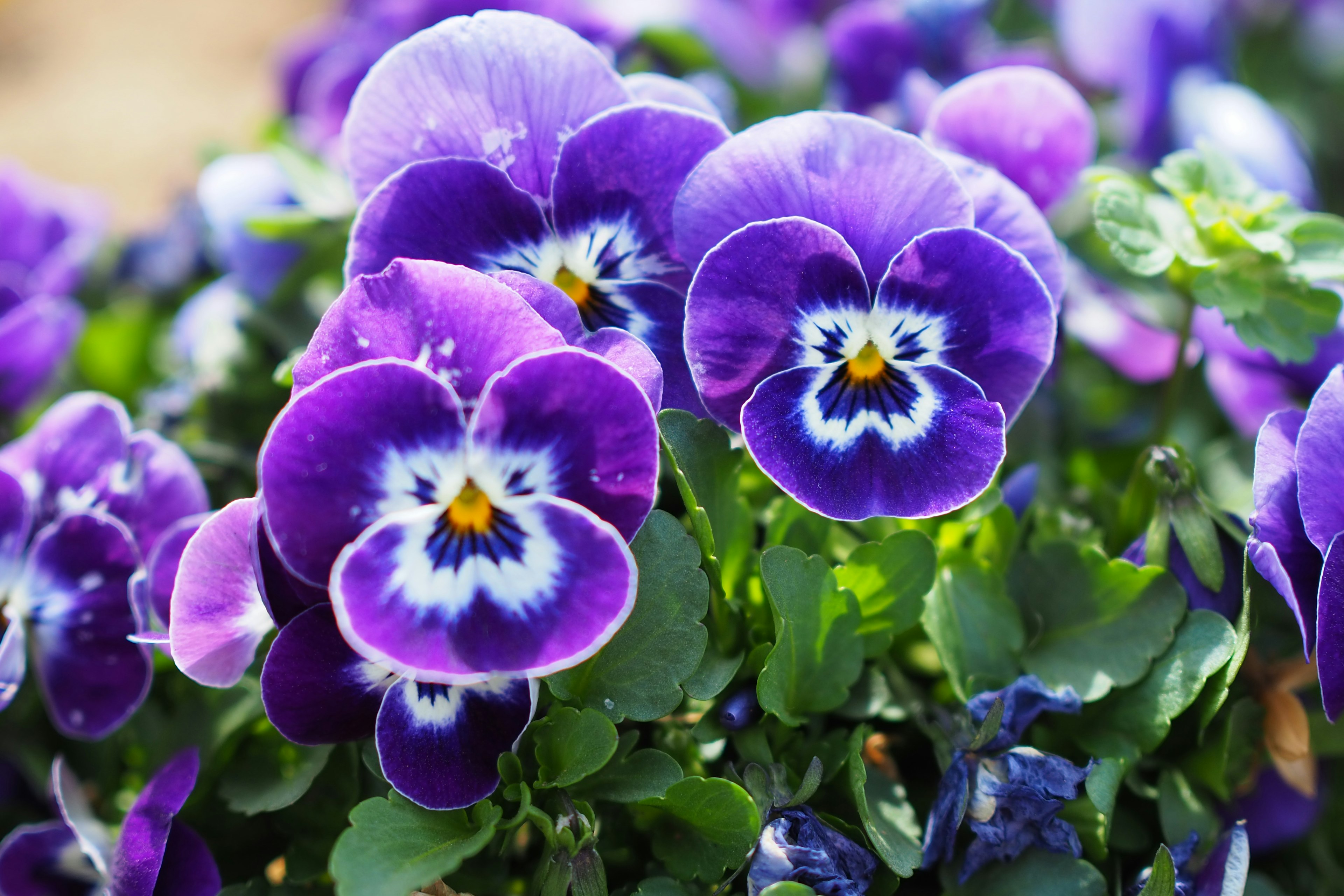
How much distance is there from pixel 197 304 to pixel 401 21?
338 millimetres

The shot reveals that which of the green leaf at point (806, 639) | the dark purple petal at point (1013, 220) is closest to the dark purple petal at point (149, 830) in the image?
the green leaf at point (806, 639)

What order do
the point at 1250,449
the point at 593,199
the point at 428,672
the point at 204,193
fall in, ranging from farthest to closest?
the point at 204,193 → the point at 1250,449 → the point at 593,199 → the point at 428,672

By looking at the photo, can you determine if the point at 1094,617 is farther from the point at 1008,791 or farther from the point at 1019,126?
the point at 1019,126

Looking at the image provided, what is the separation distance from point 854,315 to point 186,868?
0.48 metres

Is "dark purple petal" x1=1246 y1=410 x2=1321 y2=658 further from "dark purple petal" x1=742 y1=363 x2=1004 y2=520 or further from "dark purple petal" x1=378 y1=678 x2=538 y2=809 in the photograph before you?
"dark purple petal" x1=378 y1=678 x2=538 y2=809

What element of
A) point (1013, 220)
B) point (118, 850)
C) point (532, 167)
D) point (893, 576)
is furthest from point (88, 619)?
point (1013, 220)

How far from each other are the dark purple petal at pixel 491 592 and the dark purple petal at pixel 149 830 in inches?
8.3

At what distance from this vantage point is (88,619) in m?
0.69

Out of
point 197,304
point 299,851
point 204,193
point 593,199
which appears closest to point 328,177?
point 204,193

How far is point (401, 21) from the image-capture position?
3.42ft

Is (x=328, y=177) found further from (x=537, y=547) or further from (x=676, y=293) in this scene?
(x=537, y=547)

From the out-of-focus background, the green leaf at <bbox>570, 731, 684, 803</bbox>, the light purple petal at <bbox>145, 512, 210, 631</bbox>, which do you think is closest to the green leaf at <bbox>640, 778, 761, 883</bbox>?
the green leaf at <bbox>570, 731, 684, 803</bbox>

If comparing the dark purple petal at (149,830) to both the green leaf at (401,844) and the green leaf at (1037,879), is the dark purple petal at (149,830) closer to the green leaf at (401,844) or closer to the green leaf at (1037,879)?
the green leaf at (401,844)

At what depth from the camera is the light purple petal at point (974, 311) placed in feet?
1.86
